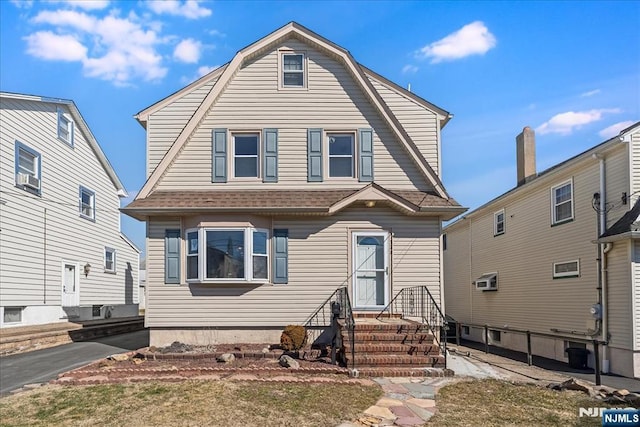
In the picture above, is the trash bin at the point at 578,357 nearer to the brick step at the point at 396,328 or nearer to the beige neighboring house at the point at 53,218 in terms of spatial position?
the brick step at the point at 396,328

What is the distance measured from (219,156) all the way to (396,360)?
22.4ft

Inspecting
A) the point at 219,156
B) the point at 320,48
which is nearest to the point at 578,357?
the point at 320,48

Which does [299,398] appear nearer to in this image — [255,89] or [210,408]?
[210,408]

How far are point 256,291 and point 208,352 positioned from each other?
6.21ft

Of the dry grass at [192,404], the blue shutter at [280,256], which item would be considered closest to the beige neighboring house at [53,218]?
the dry grass at [192,404]

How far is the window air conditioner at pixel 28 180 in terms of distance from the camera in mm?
14203

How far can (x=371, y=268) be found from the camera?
11.9 meters

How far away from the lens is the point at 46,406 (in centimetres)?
712

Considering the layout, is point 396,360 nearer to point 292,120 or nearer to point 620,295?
point 292,120

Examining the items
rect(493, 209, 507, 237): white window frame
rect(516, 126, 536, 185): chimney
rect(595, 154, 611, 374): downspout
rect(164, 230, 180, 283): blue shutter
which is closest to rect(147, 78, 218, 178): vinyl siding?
rect(164, 230, 180, 283): blue shutter

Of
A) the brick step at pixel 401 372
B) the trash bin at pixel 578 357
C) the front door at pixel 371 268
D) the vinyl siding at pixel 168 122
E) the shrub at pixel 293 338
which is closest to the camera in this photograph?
the brick step at pixel 401 372

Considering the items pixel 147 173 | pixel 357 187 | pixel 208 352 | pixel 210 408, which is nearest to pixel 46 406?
pixel 210 408

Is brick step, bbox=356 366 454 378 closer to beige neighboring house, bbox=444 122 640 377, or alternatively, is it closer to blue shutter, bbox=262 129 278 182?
blue shutter, bbox=262 129 278 182

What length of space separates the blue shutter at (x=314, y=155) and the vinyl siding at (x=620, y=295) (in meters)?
8.09
